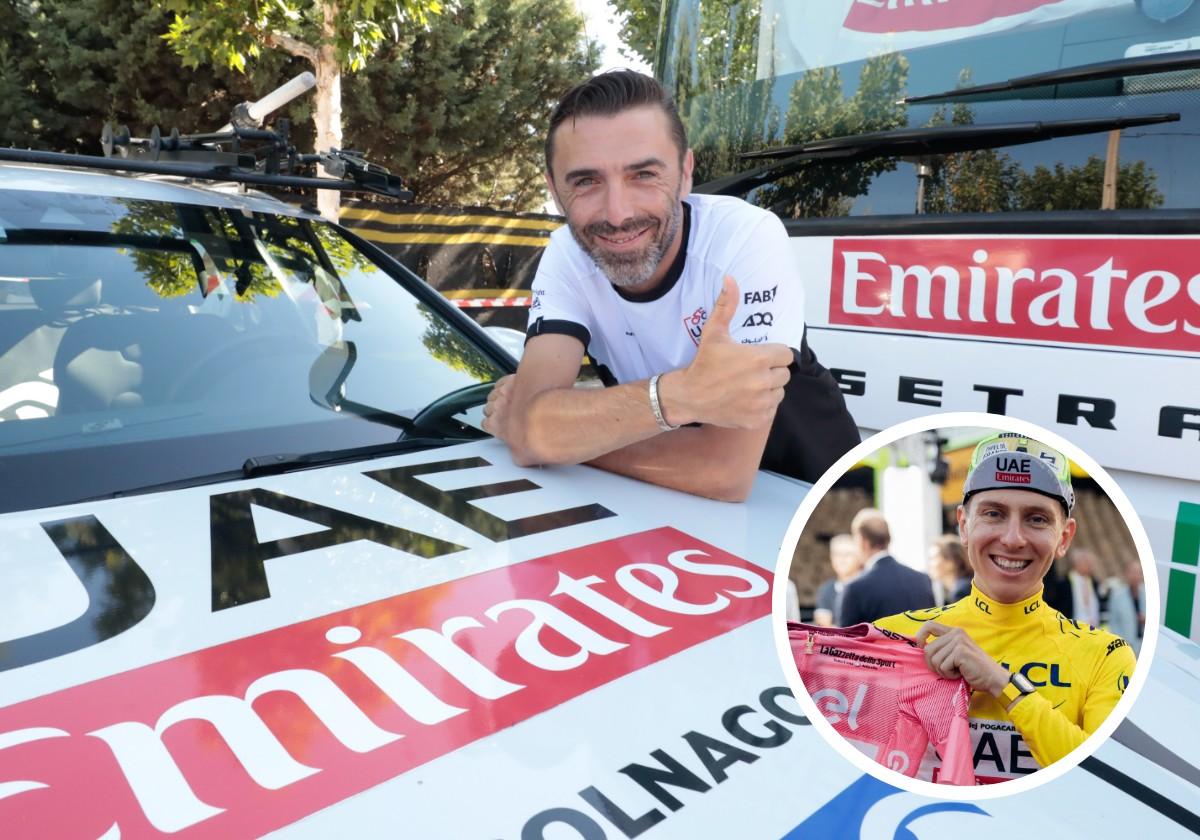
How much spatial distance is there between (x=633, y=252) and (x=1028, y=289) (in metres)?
0.89

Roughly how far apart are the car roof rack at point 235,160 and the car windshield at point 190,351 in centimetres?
12

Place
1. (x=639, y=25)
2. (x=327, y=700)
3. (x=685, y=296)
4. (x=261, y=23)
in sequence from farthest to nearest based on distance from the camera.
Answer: (x=639, y=25) → (x=261, y=23) → (x=685, y=296) → (x=327, y=700)

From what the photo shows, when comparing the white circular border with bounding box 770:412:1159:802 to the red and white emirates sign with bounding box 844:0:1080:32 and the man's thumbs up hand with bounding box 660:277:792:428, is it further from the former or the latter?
the red and white emirates sign with bounding box 844:0:1080:32

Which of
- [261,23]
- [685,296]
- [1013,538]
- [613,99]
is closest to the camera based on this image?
[1013,538]

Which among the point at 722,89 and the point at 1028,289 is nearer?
the point at 1028,289

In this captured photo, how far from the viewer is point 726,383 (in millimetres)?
1652

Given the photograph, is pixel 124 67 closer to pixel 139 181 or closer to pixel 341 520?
pixel 139 181

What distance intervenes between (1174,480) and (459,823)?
1694mm

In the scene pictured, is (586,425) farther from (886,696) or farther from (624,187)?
(886,696)

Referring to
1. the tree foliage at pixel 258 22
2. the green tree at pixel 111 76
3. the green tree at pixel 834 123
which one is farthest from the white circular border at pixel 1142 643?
the green tree at pixel 111 76

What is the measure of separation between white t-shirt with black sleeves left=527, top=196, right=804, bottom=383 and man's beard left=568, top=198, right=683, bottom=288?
0.19ft

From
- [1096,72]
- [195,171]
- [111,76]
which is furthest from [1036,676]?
[111,76]

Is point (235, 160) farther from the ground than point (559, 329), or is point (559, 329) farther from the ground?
point (235, 160)

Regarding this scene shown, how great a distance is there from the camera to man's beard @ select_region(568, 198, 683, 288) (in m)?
1.92
